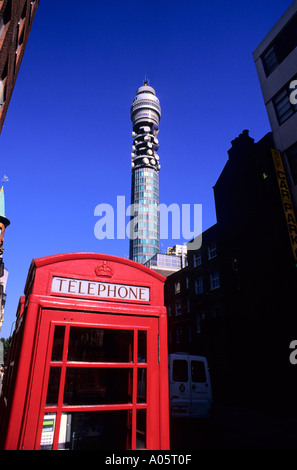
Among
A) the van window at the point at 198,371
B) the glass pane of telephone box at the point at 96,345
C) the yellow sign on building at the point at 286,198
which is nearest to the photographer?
the glass pane of telephone box at the point at 96,345

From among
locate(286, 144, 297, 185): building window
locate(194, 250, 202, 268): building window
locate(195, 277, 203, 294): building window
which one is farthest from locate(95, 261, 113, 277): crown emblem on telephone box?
locate(194, 250, 202, 268): building window

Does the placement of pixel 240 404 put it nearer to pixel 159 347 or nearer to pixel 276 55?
pixel 159 347

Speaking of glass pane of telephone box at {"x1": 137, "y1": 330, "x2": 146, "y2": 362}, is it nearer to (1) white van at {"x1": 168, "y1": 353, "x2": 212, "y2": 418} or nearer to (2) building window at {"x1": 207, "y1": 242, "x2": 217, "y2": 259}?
(1) white van at {"x1": 168, "y1": 353, "x2": 212, "y2": 418}

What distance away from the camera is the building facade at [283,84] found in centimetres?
1522

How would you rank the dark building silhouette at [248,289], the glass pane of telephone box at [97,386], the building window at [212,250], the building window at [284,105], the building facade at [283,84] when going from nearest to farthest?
the glass pane of telephone box at [97,386], the building facade at [283,84], the building window at [284,105], the dark building silhouette at [248,289], the building window at [212,250]

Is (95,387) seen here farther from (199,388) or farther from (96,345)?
(199,388)

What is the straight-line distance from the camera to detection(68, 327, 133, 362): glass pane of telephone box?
13.7 feet

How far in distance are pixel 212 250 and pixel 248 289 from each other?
7.80 meters

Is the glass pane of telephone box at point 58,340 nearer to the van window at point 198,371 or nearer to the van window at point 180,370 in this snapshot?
the van window at point 180,370

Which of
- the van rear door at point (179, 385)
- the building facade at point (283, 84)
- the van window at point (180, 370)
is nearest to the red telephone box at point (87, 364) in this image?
the van rear door at point (179, 385)

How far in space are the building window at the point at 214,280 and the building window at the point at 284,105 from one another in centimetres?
1382
